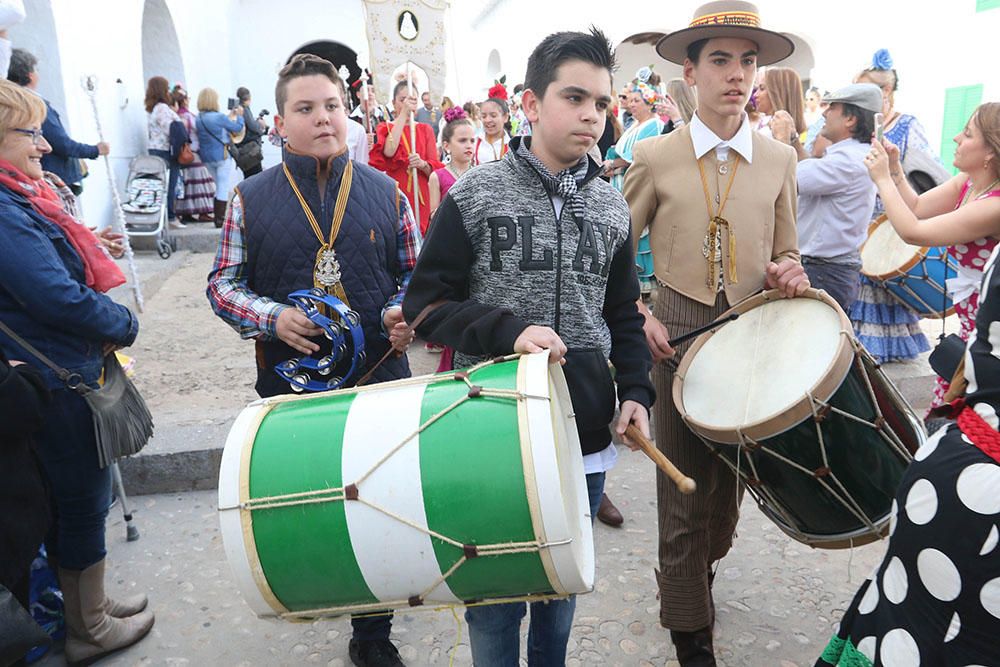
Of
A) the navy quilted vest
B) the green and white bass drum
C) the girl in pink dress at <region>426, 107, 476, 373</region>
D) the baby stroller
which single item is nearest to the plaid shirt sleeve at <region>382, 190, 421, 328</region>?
the navy quilted vest

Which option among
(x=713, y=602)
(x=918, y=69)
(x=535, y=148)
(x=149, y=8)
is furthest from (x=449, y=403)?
(x=918, y=69)

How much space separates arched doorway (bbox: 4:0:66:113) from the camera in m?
6.30

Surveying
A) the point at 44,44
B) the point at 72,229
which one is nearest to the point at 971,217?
the point at 72,229

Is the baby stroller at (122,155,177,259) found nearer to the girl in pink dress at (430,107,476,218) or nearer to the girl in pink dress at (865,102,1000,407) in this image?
the girl in pink dress at (430,107,476,218)

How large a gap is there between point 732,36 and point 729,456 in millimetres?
1296

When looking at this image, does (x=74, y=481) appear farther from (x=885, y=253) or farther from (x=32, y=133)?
(x=885, y=253)

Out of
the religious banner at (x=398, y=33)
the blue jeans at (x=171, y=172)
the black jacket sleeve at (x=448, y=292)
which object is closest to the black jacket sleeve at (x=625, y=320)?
the black jacket sleeve at (x=448, y=292)

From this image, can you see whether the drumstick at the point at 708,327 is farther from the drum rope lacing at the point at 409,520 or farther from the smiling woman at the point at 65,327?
the smiling woman at the point at 65,327

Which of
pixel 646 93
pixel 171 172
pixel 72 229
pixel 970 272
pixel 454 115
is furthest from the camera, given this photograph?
pixel 171 172

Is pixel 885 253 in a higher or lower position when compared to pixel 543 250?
lower

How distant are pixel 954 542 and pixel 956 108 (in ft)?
36.6

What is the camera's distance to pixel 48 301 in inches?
83.0

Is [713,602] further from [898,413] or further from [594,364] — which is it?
[594,364]

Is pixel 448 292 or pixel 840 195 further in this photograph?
pixel 840 195
